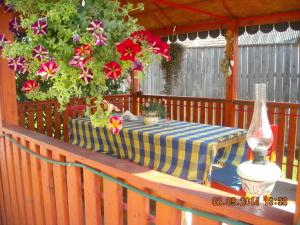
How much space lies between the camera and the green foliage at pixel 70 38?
1436 mm

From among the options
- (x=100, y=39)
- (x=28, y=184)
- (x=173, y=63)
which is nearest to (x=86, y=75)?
(x=100, y=39)

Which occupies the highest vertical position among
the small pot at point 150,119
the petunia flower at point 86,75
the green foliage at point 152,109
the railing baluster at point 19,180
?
the petunia flower at point 86,75

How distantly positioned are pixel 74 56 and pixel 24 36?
54 centimetres

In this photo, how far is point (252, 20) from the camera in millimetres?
4508

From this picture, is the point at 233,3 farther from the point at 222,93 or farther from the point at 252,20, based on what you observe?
the point at 222,93

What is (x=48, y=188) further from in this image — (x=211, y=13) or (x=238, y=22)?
(x=238, y=22)

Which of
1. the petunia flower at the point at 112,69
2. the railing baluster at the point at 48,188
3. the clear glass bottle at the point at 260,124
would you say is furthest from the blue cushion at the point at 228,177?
the petunia flower at the point at 112,69

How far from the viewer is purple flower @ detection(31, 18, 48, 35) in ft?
4.63

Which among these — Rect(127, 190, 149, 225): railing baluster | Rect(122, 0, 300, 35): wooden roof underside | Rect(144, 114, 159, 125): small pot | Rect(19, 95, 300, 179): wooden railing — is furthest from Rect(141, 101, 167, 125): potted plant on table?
Rect(127, 190, 149, 225): railing baluster

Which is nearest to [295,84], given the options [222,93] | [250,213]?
[222,93]

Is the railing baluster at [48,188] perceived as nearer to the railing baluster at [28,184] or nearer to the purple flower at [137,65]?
the railing baluster at [28,184]

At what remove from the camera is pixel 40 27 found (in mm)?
1418

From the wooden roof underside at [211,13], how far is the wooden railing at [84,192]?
8.75 feet

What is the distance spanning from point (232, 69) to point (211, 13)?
0.95 meters
